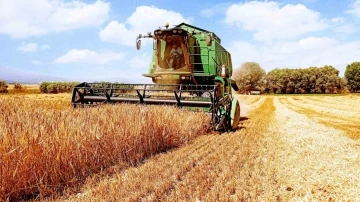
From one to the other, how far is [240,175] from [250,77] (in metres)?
63.3

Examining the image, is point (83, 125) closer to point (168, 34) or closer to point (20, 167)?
point (20, 167)

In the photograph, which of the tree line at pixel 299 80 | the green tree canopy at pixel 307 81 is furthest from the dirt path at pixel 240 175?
the green tree canopy at pixel 307 81

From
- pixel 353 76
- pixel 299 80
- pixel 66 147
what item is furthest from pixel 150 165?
pixel 353 76

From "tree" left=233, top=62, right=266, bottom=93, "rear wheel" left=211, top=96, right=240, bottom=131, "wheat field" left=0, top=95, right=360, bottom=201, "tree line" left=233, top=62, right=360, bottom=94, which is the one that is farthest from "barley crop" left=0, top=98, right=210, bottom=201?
"tree line" left=233, top=62, right=360, bottom=94

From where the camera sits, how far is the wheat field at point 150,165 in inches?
128

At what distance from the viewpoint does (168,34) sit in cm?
1001

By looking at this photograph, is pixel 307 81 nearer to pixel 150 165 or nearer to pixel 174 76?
pixel 174 76

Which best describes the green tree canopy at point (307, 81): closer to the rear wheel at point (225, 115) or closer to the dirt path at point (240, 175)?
the rear wheel at point (225, 115)

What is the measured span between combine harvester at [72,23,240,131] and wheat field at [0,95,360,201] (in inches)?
110

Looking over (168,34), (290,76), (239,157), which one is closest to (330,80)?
(290,76)

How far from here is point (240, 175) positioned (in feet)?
13.1

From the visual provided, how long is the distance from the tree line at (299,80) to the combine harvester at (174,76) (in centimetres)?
5482

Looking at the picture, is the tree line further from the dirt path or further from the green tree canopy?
the dirt path

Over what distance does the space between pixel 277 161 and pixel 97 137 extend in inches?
105
